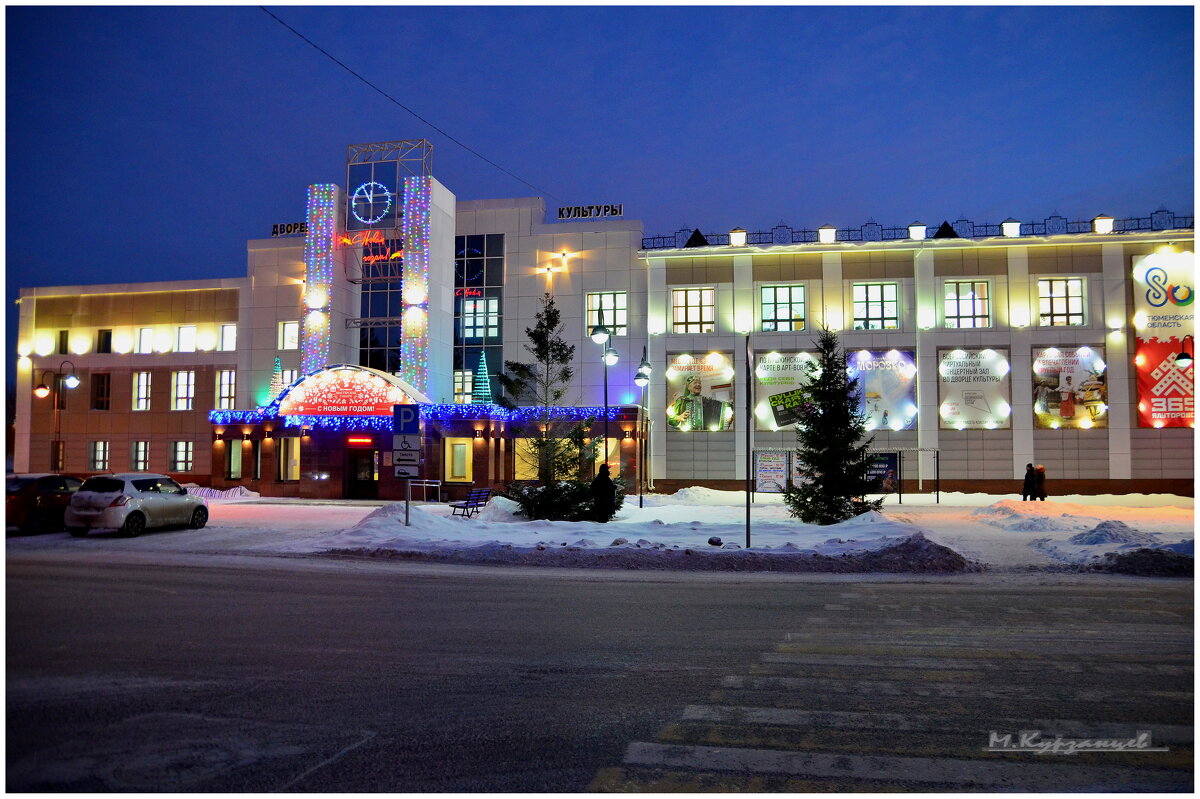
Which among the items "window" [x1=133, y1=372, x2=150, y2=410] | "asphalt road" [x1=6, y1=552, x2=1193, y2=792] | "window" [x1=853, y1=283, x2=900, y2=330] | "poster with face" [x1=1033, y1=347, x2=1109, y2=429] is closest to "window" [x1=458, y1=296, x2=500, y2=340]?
"window" [x1=133, y1=372, x2=150, y2=410]

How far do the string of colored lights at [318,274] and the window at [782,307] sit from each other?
2140 cm

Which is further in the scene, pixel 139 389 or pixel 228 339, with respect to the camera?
pixel 228 339

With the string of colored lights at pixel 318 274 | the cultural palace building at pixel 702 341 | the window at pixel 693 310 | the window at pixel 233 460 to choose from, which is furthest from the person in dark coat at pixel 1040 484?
the window at pixel 233 460

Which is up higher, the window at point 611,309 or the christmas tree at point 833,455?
the window at point 611,309

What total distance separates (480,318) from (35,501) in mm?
36935

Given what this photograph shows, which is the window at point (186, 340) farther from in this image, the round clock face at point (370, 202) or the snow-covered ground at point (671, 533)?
the snow-covered ground at point (671, 533)

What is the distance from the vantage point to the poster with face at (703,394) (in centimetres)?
3769

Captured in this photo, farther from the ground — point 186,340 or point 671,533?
point 186,340

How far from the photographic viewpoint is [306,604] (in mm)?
9656

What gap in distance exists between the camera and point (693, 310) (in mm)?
38375

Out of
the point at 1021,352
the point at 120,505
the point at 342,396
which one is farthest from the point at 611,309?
the point at 120,505

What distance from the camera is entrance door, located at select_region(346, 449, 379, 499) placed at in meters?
34.4

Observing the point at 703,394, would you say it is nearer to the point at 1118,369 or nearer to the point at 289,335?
the point at 1118,369

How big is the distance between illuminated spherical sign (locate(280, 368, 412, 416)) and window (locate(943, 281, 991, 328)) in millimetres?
26076
